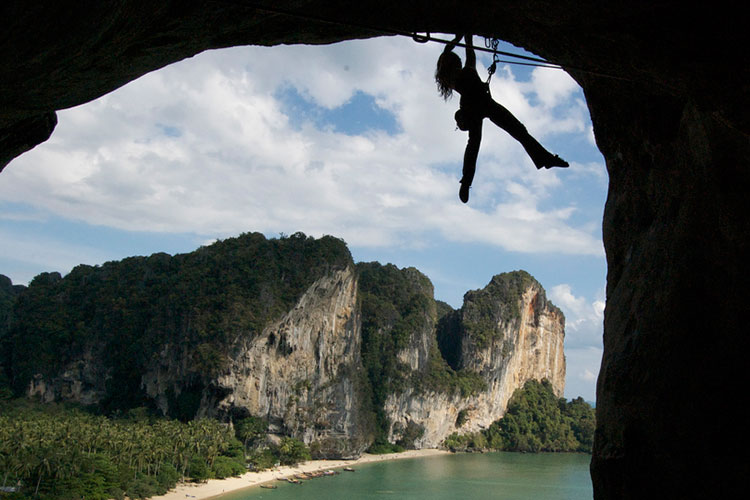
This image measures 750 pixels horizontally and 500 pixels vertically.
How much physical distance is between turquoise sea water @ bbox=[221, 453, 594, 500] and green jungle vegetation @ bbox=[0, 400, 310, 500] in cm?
453

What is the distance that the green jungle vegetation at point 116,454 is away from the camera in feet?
87.5

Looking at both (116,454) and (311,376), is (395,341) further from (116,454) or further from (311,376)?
(116,454)

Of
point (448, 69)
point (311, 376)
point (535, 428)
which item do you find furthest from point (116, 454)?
point (535, 428)

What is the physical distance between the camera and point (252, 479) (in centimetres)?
→ 4072

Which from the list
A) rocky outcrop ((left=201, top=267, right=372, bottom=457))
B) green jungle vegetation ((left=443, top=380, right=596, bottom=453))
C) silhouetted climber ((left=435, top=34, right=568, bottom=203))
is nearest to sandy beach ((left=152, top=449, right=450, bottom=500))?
rocky outcrop ((left=201, top=267, right=372, bottom=457))

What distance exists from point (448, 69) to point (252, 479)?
137ft

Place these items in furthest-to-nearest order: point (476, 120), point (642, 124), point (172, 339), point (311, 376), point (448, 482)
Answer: point (311, 376), point (172, 339), point (448, 482), point (642, 124), point (476, 120)

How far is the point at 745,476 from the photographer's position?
339cm

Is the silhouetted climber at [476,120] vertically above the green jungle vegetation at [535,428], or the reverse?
the silhouetted climber at [476,120]

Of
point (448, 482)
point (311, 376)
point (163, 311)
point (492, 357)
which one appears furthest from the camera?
point (492, 357)

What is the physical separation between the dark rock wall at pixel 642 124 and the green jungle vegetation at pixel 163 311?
4735cm

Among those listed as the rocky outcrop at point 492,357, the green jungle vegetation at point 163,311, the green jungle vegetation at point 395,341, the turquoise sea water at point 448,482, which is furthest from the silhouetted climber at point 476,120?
the rocky outcrop at point 492,357

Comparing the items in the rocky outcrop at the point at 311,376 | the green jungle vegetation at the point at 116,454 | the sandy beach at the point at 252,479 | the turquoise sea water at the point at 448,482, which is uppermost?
the rocky outcrop at the point at 311,376

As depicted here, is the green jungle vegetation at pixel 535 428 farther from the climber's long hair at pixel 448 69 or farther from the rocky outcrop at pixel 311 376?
the climber's long hair at pixel 448 69
